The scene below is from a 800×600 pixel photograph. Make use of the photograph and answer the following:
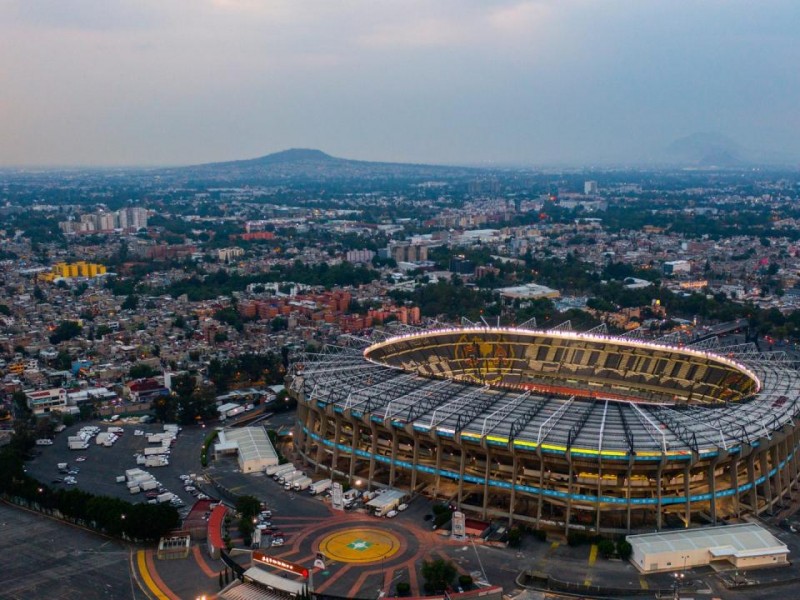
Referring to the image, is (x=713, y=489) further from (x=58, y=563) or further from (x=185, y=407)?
(x=185, y=407)

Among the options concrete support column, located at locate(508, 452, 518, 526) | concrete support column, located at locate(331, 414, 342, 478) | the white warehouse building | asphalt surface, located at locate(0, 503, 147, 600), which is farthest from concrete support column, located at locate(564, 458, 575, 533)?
asphalt surface, located at locate(0, 503, 147, 600)

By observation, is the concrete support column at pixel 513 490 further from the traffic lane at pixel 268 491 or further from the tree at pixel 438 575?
the traffic lane at pixel 268 491

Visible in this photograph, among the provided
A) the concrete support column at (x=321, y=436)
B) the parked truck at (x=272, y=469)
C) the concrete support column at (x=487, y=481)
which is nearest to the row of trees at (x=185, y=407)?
the parked truck at (x=272, y=469)

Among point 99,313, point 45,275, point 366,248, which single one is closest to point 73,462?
point 99,313

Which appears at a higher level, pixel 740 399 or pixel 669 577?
pixel 740 399

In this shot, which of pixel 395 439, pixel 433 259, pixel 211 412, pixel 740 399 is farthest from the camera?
pixel 433 259

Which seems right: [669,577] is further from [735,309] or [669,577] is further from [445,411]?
[735,309]
